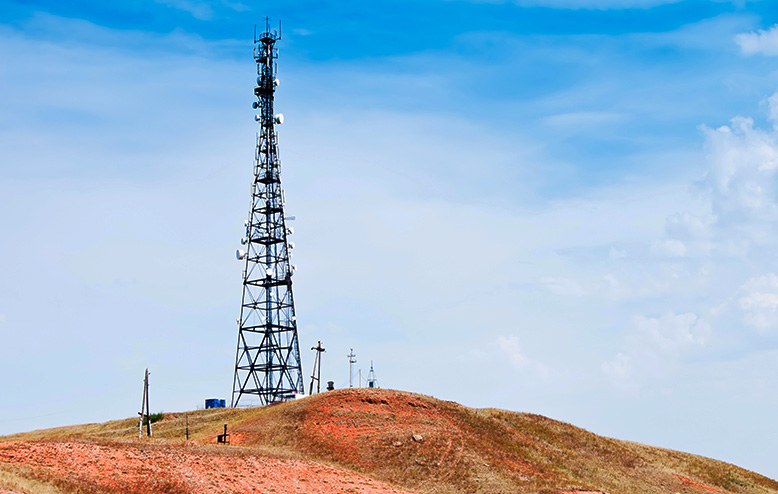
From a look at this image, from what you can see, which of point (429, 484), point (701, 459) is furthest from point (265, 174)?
point (701, 459)

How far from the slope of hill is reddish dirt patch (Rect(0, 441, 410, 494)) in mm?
72

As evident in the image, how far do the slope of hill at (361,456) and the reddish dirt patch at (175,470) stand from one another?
7cm

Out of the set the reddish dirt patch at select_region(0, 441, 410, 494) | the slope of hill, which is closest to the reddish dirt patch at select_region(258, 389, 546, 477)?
the slope of hill

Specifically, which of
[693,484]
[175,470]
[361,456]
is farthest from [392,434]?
[693,484]

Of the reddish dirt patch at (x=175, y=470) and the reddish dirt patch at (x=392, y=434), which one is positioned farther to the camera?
the reddish dirt patch at (x=392, y=434)

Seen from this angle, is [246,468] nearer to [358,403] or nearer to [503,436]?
[358,403]

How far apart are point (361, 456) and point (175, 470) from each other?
13706 millimetres

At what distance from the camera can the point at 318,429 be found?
2069 inches

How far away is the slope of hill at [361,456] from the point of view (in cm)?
3647

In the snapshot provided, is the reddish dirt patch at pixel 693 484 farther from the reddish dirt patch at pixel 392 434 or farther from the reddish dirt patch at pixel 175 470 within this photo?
the reddish dirt patch at pixel 175 470

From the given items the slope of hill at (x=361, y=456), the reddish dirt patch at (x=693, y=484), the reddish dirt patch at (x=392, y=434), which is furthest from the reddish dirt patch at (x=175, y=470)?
the reddish dirt patch at (x=693, y=484)

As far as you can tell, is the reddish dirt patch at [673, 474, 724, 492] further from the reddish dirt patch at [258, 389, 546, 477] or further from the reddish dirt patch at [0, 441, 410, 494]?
the reddish dirt patch at [0, 441, 410, 494]

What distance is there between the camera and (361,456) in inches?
1917

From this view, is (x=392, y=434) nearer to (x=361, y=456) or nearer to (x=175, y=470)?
(x=361, y=456)
